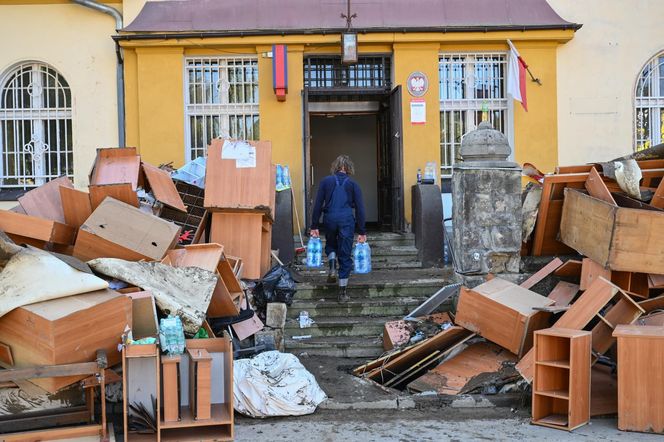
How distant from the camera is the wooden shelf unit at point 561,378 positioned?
18.6ft

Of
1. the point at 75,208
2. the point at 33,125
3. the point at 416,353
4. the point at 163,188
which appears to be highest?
the point at 33,125

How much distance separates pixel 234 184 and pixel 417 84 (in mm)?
4925

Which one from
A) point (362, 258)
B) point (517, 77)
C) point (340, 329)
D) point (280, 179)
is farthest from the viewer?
point (517, 77)

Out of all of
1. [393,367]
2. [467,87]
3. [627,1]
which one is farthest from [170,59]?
[627,1]

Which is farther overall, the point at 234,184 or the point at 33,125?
the point at 33,125

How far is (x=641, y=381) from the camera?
560cm

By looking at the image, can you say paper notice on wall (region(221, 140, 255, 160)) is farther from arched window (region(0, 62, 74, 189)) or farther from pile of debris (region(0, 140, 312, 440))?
arched window (region(0, 62, 74, 189))

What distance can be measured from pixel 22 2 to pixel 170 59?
110 inches

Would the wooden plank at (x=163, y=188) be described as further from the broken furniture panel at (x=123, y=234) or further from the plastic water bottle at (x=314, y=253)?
the plastic water bottle at (x=314, y=253)

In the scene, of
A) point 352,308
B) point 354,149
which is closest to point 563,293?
point 352,308

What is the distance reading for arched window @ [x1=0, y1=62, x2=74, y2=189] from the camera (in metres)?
12.0

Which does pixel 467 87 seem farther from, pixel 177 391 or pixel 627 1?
pixel 177 391

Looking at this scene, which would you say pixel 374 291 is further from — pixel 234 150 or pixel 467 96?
pixel 467 96

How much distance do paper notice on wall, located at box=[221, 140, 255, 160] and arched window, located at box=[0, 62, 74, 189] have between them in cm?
494
